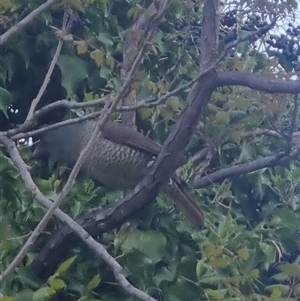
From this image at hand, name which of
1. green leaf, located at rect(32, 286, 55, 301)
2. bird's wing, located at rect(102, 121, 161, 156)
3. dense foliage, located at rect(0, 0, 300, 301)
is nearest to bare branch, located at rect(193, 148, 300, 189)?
dense foliage, located at rect(0, 0, 300, 301)

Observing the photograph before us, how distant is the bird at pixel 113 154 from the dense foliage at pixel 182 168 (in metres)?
0.07

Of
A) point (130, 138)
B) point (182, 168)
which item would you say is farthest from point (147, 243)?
point (130, 138)

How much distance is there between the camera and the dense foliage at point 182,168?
2.72 meters

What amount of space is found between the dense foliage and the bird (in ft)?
0.23

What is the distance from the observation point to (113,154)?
3.84 m

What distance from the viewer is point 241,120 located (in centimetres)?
330

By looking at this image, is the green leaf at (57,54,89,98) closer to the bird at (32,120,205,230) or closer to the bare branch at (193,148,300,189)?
the bird at (32,120,205,230)

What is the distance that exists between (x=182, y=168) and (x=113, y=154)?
49cm

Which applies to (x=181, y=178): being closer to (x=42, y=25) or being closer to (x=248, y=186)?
(x=248, y=186)

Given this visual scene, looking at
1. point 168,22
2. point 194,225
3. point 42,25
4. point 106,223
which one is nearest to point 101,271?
point 106,223

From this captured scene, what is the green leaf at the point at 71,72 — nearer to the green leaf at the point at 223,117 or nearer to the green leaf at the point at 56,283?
the green leaf at the point at 223,117

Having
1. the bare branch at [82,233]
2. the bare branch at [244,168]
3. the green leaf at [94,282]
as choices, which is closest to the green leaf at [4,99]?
the bare branch at [82,233]

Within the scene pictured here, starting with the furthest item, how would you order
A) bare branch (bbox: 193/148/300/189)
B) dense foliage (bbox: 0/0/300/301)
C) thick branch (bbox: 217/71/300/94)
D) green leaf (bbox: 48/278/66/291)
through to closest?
bare branch (bbox: 193/148/300/189) → dense foliage (bbox: 0/0/300/301) → thick branch (bbox: 217/71/300/94) → green leaf (bbox: 48/278/66/291)

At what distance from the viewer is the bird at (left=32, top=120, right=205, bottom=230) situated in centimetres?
335
